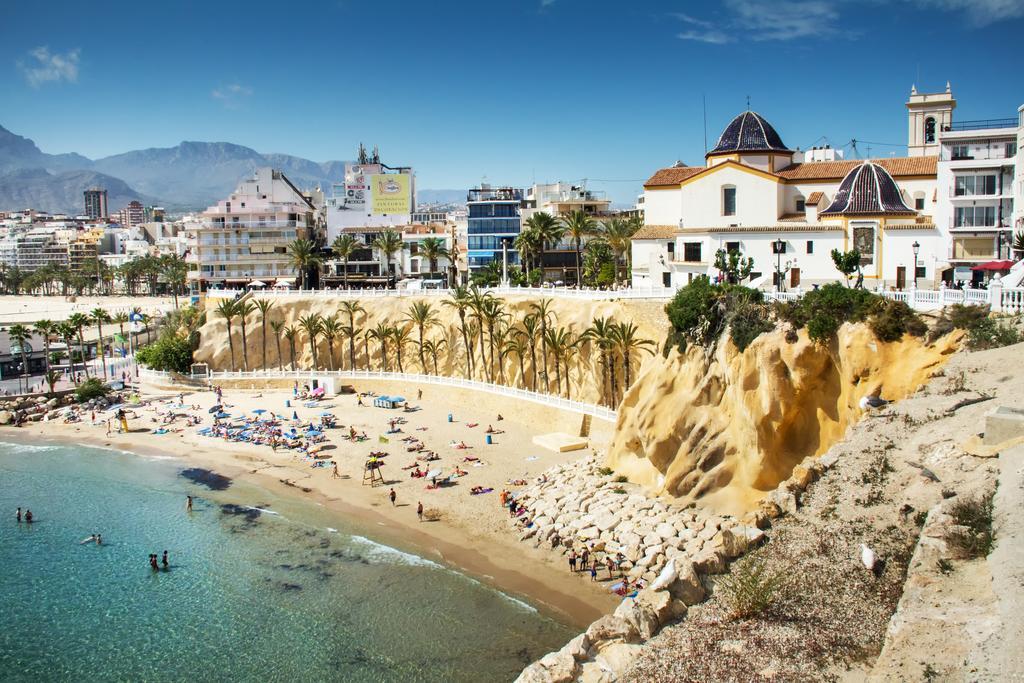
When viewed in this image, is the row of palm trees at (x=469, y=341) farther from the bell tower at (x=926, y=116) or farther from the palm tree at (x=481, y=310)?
the bell tower at (x=926, y=116)

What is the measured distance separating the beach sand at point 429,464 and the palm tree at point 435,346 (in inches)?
175

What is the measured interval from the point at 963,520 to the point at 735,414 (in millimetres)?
16439

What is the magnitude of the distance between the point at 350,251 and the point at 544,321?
39.1 m

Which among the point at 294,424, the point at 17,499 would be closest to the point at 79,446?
the point at 17,499

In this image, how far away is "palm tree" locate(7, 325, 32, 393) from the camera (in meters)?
65.6

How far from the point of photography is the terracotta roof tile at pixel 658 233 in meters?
50.1

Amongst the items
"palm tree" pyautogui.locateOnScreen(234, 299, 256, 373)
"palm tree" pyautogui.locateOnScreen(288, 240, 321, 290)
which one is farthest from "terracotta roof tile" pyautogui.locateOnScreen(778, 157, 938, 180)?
"palm tree" pyautogui.locateOnScreen(288, 240, 321, 290)

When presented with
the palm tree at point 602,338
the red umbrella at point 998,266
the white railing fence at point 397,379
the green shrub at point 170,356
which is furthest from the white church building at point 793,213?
the green shrub at point 170,356

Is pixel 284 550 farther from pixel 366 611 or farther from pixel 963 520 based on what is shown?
pixel 963 520

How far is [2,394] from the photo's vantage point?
6203cm

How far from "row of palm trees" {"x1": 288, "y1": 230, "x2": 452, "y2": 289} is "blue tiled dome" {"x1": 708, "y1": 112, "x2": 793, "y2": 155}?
113ft

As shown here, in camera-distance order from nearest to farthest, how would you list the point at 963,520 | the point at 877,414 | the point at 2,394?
the point at 963,520
the point at 877,414
the point at 2,394

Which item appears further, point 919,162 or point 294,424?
point 294,424

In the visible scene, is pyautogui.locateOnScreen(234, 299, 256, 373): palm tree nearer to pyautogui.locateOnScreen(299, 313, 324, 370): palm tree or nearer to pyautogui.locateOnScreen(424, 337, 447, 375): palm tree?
pyautogui.locateOnScreen(299, 313, 324, 370): palm tree
